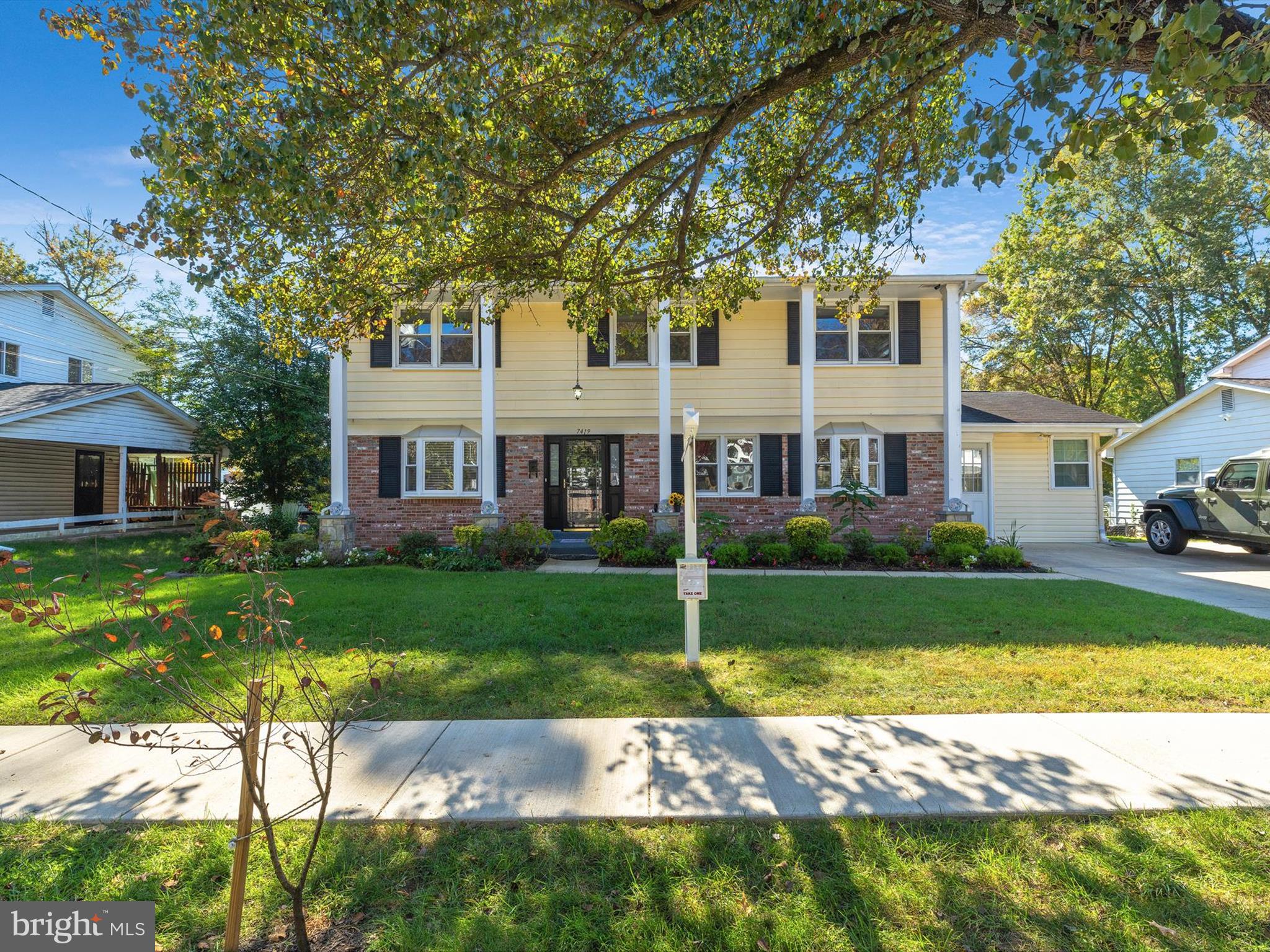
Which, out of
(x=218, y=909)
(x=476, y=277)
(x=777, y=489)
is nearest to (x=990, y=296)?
(x=777, y=489)

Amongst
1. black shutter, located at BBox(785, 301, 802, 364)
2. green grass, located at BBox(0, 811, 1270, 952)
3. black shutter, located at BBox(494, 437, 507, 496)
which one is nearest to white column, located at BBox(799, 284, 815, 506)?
black shutter, located at BBox(785, 301, 802, 364)

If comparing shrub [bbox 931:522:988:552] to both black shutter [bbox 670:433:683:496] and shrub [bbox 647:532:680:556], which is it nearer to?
shrub [bbox 647:532:680:556]

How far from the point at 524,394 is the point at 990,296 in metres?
22.5

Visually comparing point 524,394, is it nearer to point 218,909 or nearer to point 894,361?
point 894,361

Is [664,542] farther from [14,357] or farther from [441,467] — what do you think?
[14,357]

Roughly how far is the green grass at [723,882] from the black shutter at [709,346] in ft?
36.4

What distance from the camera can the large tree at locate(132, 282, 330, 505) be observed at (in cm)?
1555

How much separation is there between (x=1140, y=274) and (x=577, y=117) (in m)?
24.4

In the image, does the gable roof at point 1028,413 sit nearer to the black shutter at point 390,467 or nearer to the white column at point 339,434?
the black shutter at point 390,467

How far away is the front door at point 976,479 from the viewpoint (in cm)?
1467

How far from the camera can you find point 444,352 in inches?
530

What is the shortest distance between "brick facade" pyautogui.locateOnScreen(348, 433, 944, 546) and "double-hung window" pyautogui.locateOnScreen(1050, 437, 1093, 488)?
3.97m

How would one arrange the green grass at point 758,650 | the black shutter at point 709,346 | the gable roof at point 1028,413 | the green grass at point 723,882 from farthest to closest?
1. the gable roof at point 1028,413
2. the black shutter at point 709,346
3. the green grass at point 758,650
4. the green grass at point 723,882

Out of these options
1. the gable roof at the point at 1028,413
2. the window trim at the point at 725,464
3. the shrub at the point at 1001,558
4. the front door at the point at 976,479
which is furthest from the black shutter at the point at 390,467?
the front door at the point at 976,479
